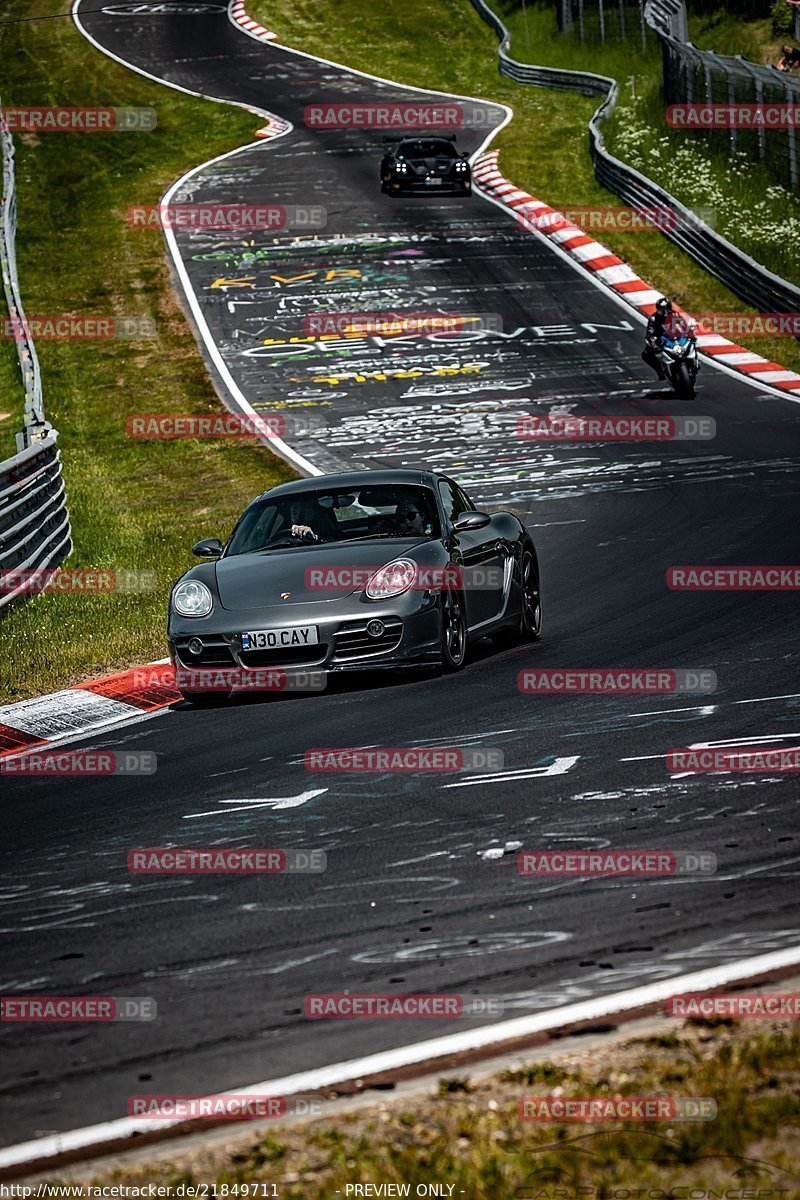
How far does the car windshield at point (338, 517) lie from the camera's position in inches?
436

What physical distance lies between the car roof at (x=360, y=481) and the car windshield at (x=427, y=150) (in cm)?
2669

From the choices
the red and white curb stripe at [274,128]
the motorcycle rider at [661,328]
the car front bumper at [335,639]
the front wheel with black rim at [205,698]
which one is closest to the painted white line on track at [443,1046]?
the car front bumper at [335,639]

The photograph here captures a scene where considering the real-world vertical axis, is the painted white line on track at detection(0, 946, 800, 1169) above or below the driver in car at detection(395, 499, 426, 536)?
above

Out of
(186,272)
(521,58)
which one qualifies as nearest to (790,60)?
(186,272)

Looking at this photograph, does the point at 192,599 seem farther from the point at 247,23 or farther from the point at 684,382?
the point at 247,23

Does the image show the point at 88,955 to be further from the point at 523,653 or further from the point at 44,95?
the point at 44,95

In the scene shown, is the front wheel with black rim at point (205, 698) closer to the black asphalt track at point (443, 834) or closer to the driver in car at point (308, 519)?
the black asphalt track at point (443, 834)

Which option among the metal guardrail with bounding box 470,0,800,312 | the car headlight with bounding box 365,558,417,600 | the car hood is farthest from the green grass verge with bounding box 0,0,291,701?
the metal guardrail with bounding box 470,0,800,312

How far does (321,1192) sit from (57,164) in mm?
40537

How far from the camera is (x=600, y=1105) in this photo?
395cm

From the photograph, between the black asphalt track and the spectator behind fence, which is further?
the spectator behind fence

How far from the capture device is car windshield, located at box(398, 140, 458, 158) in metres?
36.9

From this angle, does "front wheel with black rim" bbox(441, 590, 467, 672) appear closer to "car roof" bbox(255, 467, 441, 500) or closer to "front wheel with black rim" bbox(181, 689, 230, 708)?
"car roof" bbox(255, 467, 441, 500)

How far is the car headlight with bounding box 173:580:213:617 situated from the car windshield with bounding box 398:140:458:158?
28.1 metres
